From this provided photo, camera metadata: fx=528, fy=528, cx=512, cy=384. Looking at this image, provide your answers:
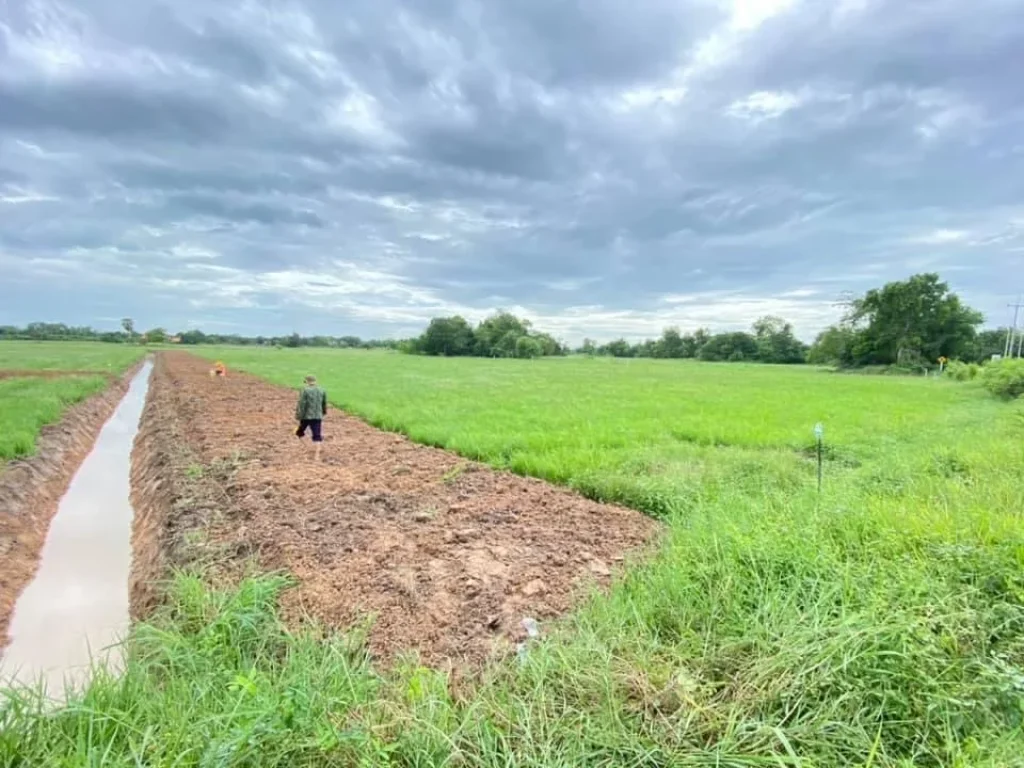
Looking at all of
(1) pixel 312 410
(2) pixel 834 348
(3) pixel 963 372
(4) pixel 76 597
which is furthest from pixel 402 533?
(2) pixel 834 348

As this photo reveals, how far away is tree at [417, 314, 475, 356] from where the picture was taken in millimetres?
110562

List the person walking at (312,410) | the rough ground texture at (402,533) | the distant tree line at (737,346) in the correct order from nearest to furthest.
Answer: the rough ground texture at (402,533) < the person walking at (312,410) < the distant tree line at (737,346)

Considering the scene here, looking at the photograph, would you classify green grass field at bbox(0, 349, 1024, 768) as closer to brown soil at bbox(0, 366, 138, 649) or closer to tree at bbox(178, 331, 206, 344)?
brown soil at bbox(0, 366, 138, 649)

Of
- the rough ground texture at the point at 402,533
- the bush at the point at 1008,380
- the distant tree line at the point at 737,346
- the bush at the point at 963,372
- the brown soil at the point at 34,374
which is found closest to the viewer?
the rough ground texture at the point at 402,533

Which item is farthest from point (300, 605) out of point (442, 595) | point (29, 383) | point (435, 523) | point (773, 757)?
point (29, 383)

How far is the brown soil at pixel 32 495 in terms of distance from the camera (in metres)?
A: 6.46

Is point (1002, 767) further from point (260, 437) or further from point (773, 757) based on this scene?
point (260, 437)

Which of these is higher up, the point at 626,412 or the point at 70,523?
the point at 626,412

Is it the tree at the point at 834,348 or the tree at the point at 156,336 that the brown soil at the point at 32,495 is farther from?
the tree at the point at 156,336

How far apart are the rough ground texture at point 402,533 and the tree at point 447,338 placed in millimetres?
100067

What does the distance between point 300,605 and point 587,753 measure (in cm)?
285

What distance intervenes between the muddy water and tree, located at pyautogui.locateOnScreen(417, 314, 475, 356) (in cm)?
9976

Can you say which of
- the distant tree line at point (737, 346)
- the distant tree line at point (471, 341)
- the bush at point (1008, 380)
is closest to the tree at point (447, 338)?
the distant tree line at point (471, 341)

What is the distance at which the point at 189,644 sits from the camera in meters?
3.83
